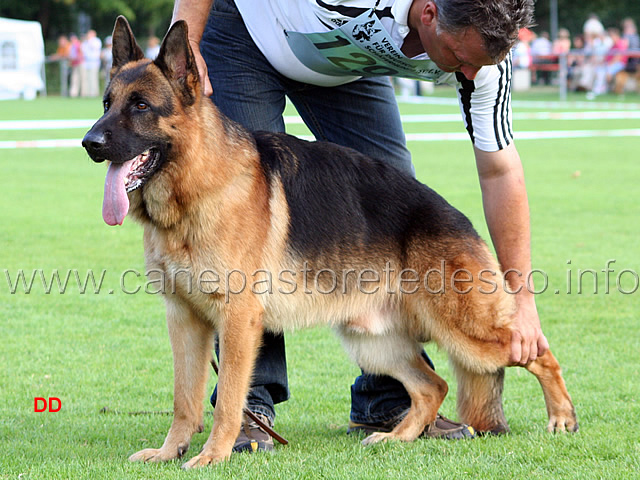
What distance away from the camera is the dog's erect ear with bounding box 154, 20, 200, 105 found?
3215 mm

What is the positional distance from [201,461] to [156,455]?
0.84 ft

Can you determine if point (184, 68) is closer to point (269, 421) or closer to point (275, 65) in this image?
point (275, 65)

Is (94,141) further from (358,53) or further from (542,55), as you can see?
(542,55)

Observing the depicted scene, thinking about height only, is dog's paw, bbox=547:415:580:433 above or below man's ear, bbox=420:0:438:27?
below

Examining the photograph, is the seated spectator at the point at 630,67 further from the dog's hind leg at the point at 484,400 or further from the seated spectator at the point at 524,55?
the dog's hind leg at the point at 484,400

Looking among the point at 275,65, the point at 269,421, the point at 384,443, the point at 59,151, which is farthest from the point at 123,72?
the point at 59,151

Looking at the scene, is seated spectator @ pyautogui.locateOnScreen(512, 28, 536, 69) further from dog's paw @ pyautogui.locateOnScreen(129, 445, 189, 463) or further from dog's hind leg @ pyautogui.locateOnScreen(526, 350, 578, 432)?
dog's paw @ pyautogui.locateOnScreen(129, 445, 189, 463)

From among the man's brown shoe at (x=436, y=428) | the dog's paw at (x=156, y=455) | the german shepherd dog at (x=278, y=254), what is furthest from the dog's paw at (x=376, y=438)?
the dog's paw at (x=156, y=455)

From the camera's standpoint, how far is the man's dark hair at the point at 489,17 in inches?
124

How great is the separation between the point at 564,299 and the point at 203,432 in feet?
10.6

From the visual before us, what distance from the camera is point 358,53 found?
351 centimetres

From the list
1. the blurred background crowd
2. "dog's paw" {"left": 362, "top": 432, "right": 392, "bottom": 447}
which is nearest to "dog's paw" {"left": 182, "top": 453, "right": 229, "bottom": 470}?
"dog's paw" {"left": 362, "top": 432, "right": 392, "bottom": 447}

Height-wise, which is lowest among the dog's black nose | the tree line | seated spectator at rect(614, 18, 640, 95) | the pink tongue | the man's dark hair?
seated spectator at rect(614, 18, 640, 95)

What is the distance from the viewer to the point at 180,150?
3.26 m
